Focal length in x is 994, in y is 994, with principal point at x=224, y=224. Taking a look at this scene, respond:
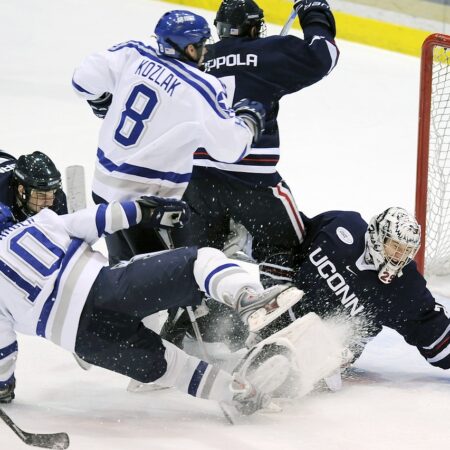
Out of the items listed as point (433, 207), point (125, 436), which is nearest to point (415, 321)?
point (125, 436)

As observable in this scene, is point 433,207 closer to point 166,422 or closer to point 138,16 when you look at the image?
point 166,422

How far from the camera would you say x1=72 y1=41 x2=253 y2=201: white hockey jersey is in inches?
109

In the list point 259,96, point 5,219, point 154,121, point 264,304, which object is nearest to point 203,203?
point 259,96

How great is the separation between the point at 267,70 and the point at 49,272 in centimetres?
120

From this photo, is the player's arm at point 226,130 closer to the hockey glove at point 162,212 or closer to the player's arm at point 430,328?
the hockey glove at point 162,212

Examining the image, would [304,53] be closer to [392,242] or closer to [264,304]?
[392,242]

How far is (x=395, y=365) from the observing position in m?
3.27

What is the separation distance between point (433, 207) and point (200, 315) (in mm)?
1402

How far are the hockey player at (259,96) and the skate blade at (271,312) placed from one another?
93 centimetres

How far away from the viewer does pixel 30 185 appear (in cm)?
287

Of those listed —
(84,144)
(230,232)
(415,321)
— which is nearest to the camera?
(415,321)

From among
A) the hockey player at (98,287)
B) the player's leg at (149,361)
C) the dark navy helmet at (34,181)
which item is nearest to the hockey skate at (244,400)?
the player's leg at (149,361)

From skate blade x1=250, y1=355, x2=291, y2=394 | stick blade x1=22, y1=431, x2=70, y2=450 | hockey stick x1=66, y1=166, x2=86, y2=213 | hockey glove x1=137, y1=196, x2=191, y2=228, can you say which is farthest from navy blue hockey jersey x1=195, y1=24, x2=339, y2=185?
stick blade x1=22, y1=431, x2=70, y2=450

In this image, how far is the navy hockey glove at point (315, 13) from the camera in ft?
10.8
